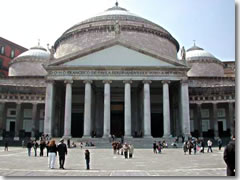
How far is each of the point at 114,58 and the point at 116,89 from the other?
662 centimetres

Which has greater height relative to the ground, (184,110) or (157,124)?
(184,110)

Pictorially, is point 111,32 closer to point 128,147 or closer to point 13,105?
point 13,105

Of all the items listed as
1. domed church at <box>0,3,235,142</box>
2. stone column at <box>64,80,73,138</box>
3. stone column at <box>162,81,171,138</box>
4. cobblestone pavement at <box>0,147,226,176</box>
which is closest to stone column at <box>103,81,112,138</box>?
domed church at <box>0,3,235,142</box>

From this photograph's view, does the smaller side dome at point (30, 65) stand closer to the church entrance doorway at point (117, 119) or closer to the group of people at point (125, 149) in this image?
the church entrance doorway at point (117, 119)

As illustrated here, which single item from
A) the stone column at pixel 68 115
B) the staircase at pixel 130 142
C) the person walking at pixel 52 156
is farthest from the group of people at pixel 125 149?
the stone column at pixel 68 115

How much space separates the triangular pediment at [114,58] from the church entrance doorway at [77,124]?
29.3 feet

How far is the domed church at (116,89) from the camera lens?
3322 centimetres

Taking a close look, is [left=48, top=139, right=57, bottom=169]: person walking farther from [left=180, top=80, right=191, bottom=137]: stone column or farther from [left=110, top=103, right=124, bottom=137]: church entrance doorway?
[left=110, top=103, right=124, bottom=137]: church entrance doorway

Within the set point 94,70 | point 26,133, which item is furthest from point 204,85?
point 26,133

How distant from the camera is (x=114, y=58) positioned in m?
33.6

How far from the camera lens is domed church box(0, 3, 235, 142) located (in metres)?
33.2

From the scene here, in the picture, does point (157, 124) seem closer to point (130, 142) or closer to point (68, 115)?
point (130, 142)

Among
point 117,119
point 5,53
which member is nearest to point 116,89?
point 117,119

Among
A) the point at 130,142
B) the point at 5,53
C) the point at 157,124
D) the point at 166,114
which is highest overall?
the point at 5,53
